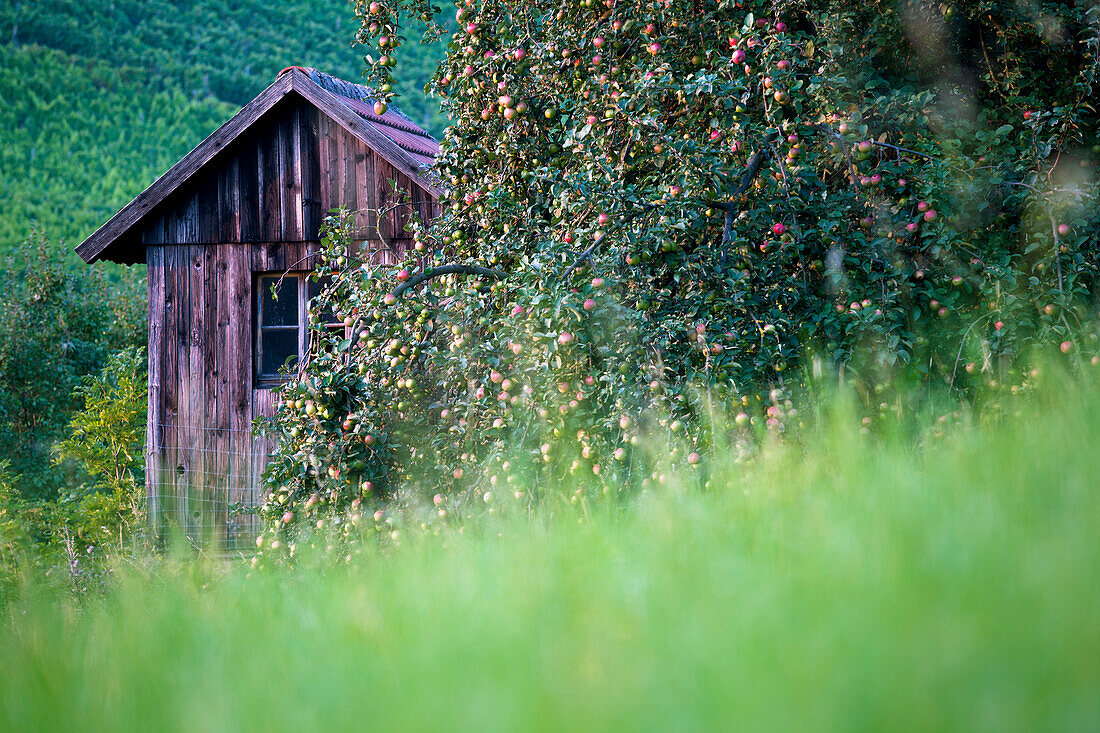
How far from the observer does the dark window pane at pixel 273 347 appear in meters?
8.00

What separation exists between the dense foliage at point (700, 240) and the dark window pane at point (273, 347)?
3423 millimetres

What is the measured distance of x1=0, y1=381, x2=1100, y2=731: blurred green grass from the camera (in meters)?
1.29

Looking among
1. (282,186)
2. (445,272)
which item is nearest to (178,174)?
(282,186)

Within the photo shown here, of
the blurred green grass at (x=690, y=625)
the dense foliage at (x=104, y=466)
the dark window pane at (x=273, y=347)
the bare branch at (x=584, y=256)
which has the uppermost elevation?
the bare branch at (x=584, y=256)

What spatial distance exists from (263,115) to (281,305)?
1.88 m

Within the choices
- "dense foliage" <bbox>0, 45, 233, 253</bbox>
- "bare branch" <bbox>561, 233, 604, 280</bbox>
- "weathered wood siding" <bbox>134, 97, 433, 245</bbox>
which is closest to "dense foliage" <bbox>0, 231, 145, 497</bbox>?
"weathered wood siding" <bbox>134, 97, 433, 245</bbox>

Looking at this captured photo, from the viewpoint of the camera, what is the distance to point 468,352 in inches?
151

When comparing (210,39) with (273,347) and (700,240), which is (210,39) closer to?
(273,347)

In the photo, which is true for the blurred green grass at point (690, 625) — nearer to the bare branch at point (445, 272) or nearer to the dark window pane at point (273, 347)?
the bare branch at point (445, 272)

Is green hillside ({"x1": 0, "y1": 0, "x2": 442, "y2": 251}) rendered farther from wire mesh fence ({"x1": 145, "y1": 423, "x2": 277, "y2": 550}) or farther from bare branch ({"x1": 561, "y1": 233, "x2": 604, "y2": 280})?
bare branch ({"x1": 561, "y1": 233, "x2": 604, "y2": 280})

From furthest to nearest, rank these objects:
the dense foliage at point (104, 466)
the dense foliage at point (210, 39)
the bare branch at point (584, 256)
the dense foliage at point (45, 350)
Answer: the dense foliage at point (210, 39), the dense foliage at point (45, 350), the dense foliage at point (104, 466), the bare branch at point (584, 256)

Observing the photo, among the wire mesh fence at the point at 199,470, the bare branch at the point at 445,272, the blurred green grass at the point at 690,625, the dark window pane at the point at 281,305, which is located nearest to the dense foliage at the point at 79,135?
the wire mesh fence at the point at 199,470

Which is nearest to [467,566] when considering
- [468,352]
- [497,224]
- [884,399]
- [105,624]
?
[105,624]

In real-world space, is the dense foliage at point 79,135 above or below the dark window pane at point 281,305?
above
